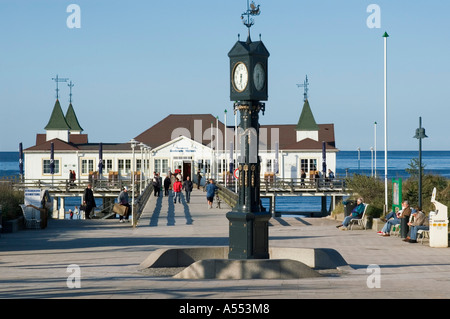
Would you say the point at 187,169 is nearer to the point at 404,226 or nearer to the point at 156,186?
the point at 156,186

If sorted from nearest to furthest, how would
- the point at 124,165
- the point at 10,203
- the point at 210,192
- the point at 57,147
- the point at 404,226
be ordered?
the point at 404,226 → the point at 10,203 → the point at 210,192 → the point at 124,165 → the point at 57,147

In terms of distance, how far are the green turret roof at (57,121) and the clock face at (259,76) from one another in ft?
209

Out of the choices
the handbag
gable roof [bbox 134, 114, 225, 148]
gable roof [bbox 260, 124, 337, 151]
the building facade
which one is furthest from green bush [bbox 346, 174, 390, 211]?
gable roof [bbox 134, 114, 225, 148]

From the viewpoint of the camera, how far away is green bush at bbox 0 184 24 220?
87.3 feet

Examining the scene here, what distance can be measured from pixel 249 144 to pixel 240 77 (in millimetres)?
1261

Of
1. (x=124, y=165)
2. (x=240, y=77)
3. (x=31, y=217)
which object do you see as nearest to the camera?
(x=240, y=77)

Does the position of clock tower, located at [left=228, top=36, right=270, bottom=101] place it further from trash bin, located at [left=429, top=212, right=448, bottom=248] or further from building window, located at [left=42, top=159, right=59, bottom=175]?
building window, located at [left=42, top=159, right=59, bottom=175]

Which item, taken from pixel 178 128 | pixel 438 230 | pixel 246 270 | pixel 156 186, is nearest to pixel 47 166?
pixel 178 128

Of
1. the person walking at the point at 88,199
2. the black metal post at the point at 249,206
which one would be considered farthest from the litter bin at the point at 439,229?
the person walking at the point at 88,199

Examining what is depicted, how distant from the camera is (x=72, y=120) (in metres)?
83.2

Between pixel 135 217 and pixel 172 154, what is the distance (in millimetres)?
39751

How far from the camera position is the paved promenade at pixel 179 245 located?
11305 millimetres
